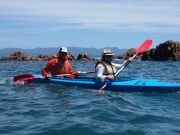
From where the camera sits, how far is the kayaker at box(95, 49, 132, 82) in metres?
13.7

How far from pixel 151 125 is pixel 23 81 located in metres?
9.10

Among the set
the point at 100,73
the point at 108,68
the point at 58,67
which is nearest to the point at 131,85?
the point at 108,68

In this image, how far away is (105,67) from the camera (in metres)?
13.8

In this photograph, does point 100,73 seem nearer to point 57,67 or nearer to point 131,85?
point 131,85

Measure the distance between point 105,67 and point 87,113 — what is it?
4733 mm

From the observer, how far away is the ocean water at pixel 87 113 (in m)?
7.68

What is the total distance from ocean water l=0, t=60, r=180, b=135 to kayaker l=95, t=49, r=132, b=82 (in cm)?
70

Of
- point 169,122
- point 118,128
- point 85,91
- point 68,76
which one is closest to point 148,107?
point 169,122

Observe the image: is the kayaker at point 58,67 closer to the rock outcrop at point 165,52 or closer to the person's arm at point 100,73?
the person's arm at point 100,73

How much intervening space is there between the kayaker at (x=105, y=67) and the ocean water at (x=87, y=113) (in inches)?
27.6

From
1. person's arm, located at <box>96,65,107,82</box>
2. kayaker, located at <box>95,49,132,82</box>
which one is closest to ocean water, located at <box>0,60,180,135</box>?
person's arm, located at <box>96,65,107,82</box>

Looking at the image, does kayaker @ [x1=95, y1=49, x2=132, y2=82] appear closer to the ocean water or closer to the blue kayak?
the blue kayak

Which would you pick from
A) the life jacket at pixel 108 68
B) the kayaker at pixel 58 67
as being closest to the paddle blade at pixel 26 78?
the kayaker at pixel 58 67

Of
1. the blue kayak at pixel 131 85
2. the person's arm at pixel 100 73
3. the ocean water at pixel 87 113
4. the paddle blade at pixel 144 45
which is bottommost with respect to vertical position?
the ocean water at pixel 87 113
